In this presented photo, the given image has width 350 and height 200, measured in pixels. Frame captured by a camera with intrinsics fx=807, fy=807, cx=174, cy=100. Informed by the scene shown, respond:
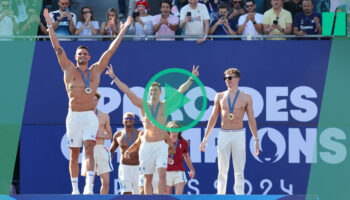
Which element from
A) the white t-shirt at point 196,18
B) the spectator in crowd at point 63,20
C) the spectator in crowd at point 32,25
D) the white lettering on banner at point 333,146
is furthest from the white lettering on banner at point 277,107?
the spectator in crowd at point 32,25

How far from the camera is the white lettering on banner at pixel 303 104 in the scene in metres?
16.3

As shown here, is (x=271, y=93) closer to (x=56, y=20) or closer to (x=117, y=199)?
(x=56, y=20)

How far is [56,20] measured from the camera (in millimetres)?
16375

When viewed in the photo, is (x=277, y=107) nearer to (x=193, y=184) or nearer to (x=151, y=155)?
(x=193, y=184)

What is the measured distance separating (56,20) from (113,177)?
11.1ft

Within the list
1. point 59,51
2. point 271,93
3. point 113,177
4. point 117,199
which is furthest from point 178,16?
point 117,199

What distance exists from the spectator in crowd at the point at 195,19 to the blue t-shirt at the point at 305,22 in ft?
5.85

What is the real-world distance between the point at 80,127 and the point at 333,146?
19.6ft

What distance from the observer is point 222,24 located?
644 inches

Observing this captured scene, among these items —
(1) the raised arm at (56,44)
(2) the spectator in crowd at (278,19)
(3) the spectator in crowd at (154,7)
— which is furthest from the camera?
(3) the spectator in crowd at (154,7)

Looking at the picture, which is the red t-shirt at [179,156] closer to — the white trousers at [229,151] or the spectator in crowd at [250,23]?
the white trousers at [229,151]

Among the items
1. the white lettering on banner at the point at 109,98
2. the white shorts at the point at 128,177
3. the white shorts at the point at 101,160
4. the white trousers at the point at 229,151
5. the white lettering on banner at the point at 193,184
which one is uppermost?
the white lettering on banner at the point at 109,98

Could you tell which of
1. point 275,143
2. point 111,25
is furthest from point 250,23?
point 111,25
